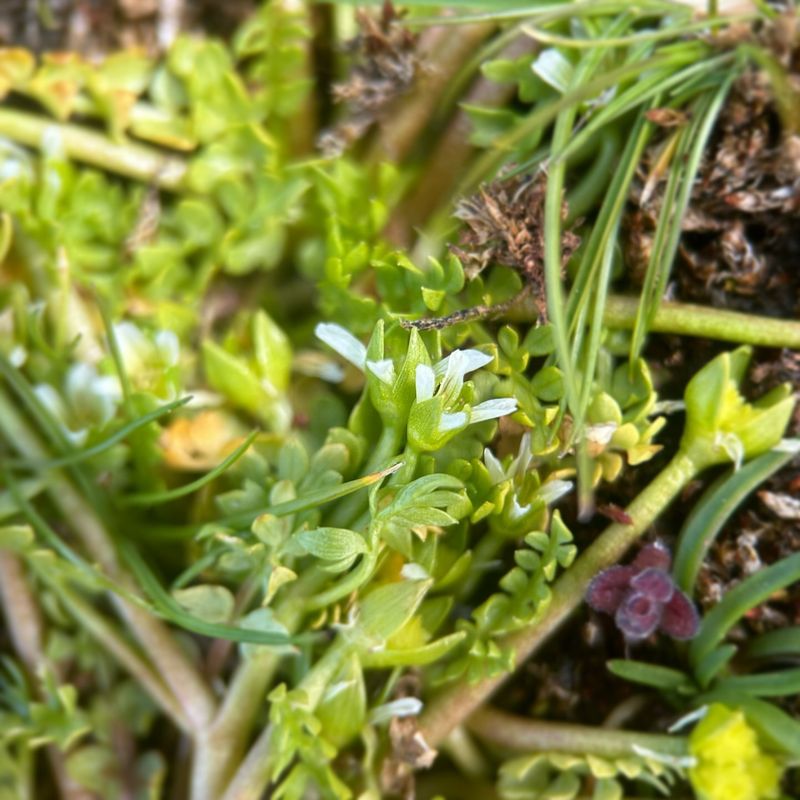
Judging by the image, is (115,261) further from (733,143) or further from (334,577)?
(733,143)

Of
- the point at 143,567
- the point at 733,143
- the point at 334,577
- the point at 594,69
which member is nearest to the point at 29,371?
the point at 143,567

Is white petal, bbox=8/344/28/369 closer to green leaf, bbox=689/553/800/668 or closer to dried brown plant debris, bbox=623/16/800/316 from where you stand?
dried brown plant debris, bbox=623/16/800/316

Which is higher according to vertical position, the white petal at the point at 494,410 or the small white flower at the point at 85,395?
the white petal at the point at 494,410

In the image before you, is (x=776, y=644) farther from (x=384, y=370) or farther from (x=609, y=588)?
(x=384, y=370)

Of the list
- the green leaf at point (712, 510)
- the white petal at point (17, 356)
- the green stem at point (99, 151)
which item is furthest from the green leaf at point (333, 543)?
the green stem at point (99, 151)

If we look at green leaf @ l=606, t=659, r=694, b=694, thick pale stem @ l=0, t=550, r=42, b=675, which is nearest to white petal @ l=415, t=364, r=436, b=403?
green leaf @ l=606, t=659, r=694, b=694

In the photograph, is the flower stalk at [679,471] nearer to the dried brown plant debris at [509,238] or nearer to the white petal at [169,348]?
the dried brown plant debris at [509,238]
